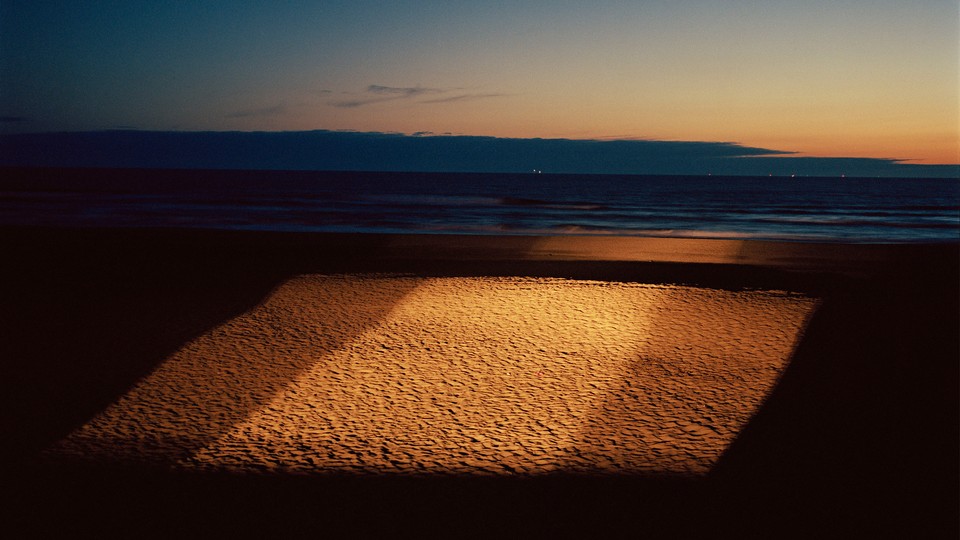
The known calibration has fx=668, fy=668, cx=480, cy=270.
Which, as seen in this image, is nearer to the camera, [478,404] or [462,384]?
[478,404]

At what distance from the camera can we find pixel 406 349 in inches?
167

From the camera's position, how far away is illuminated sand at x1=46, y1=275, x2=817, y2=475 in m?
2.82

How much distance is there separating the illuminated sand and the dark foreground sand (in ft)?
0.06

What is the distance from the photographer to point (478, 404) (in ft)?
11.1

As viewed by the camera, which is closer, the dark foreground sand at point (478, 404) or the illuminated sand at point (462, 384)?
the dark foreground sand at point (478, 404)

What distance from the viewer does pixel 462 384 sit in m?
3.67

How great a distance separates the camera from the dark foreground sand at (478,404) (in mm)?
2352

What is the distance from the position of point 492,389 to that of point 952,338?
3.27 metres

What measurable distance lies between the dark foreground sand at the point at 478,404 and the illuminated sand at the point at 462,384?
2cm

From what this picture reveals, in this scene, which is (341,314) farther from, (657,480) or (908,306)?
(908,306)

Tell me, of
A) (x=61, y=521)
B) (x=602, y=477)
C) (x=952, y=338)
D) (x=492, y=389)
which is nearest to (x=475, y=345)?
(x=492, y=389)

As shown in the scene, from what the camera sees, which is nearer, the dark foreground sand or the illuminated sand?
the dark foreground sand

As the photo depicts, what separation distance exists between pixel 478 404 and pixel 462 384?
30 centimetres

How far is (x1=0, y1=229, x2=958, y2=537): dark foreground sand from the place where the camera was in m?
2.35
